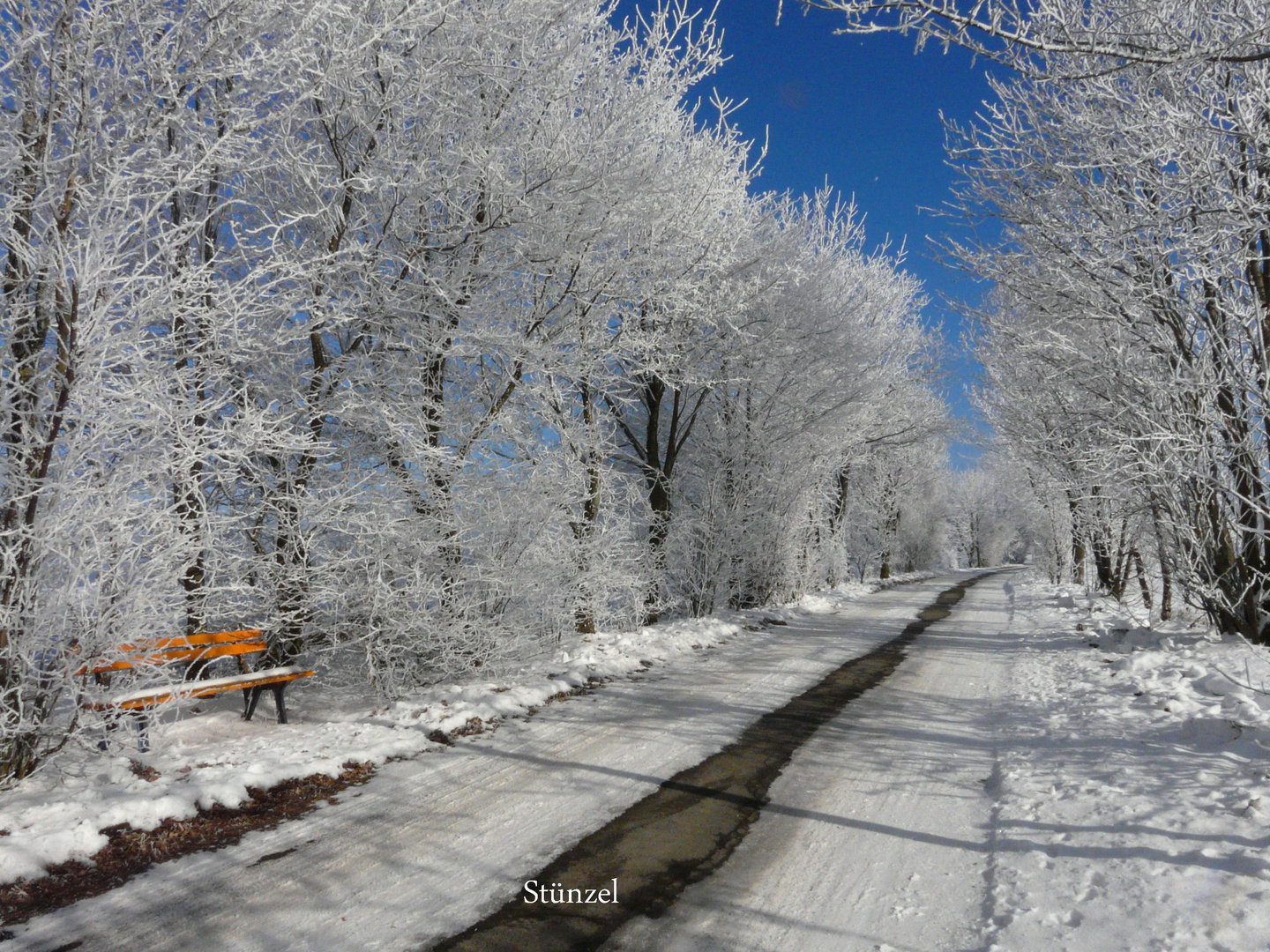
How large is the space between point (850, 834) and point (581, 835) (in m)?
1.58

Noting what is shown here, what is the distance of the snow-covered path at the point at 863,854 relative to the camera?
314 centimetres

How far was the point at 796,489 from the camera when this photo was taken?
15617 millimetres

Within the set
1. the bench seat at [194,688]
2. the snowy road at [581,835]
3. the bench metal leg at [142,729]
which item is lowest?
the snowy road at [581,835]

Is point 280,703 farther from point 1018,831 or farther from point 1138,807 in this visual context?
point 1138,807

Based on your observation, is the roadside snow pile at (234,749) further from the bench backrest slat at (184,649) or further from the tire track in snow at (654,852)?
the tire track in snow at (654,852)

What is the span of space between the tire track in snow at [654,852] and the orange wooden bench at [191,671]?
120 inches

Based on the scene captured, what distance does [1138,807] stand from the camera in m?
4.24

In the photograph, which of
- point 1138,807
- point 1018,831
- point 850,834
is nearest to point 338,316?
point 850,834

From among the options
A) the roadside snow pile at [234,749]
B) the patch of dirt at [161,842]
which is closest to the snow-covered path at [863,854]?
the patch of dirt at [161,842]

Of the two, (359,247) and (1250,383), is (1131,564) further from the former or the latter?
(359,247)

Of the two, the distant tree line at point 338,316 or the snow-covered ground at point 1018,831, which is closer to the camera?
the snow-covered ground at point 1018,831

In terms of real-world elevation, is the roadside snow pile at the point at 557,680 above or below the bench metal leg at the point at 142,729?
below

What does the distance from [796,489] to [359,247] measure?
450 inches

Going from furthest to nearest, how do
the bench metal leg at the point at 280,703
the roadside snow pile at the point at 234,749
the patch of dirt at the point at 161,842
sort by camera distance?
the bench metal leg at the point at 280,703 → the roadside snow pile at the point at 234,749 → the patch of dirt at the point at 161,842
